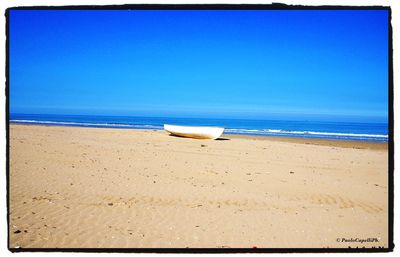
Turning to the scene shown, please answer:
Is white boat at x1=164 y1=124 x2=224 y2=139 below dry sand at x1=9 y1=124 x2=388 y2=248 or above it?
above

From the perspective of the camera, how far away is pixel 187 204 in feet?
18.7

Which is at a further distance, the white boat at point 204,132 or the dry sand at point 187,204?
the white boat at point 204,132

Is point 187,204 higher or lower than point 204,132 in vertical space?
lower

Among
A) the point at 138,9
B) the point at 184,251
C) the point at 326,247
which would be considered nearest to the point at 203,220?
the point at 184,251

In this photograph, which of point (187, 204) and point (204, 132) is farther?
point (204, 132)

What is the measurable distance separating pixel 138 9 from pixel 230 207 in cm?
314

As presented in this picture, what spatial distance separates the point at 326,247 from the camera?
4688mm

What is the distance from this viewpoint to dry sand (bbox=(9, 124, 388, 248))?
15.4ft

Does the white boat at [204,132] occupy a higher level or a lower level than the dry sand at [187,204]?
higher

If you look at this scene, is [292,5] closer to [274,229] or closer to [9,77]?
[274,229]

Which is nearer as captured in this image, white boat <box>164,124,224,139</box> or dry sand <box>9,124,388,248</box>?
dry sand <box>9,124,388,248</box>

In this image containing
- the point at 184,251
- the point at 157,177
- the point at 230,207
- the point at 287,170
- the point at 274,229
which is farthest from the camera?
the point at 287,170

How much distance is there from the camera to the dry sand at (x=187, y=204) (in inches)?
185

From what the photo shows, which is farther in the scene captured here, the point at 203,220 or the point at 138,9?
the point at 203,220
